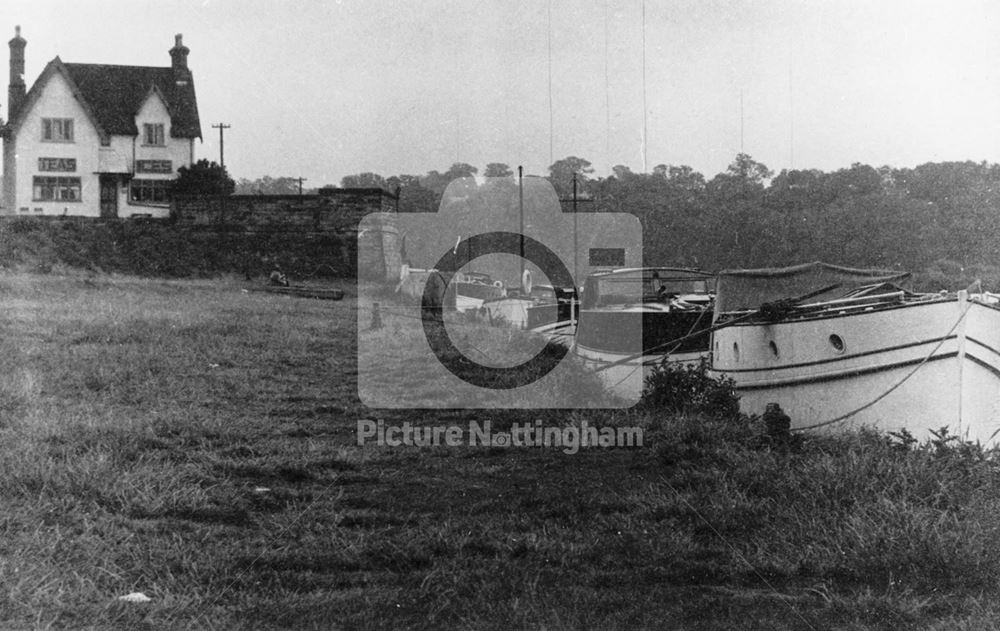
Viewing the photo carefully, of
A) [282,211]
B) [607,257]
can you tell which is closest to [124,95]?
[282,211]

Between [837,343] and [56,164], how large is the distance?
26.1 m

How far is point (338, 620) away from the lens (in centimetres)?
276

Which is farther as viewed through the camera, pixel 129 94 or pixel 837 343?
pixel 129 94

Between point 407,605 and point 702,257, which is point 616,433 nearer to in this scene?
point 407,605

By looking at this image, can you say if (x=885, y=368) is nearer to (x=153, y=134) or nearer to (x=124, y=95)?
(x=124, y=95)

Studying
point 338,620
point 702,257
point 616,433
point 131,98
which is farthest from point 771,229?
point 338,620

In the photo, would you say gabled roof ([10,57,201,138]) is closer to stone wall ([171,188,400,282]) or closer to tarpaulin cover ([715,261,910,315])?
stone wall ([171,188,400,282])

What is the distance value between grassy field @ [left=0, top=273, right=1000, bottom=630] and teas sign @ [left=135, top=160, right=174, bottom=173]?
2519 centimetres

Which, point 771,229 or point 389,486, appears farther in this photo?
point 771,229

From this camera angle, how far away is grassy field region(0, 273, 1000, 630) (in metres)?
2.91

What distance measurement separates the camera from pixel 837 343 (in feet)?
27.0

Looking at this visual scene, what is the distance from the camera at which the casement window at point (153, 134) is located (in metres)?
28.1

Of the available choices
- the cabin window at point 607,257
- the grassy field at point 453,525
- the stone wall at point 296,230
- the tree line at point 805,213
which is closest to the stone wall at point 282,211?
the stone wall at point 296,230

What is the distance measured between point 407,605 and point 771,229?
23.8 m
